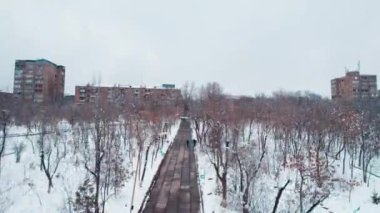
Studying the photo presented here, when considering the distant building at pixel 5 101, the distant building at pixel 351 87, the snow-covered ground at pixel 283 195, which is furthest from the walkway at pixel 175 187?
the distant building at pixel 351 87

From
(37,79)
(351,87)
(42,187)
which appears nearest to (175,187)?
(42,187)

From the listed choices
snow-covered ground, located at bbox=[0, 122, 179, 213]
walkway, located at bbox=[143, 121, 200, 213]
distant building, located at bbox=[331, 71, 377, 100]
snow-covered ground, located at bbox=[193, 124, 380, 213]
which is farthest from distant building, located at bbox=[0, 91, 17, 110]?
distant building, located at bbox=[331, 71, 377, 100]

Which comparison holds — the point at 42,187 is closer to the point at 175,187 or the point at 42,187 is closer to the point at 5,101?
the point at 175,187

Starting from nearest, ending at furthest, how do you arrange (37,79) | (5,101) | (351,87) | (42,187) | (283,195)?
(42,187), (283,195), (5,101), (351,87), (37,79)

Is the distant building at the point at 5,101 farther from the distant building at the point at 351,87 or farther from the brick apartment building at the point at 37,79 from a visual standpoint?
the distant building at the point at 351,87

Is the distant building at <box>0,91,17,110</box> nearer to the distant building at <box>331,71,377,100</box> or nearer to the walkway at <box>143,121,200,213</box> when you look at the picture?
the walkway at <box>143,121,200,213</box>

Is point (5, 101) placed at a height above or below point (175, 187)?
above
